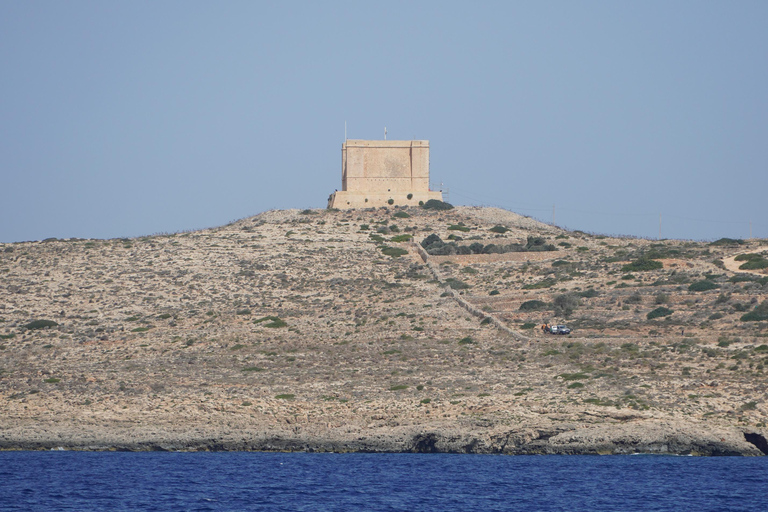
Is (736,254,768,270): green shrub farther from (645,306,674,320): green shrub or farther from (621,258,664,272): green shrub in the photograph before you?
(645,306,674,320): green shrub

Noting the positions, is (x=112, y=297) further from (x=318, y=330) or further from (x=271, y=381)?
(x=271, y=381)

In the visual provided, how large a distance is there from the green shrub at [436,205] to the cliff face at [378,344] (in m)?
8.68

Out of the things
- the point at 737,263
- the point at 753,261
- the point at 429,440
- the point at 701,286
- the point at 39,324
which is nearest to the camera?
the point at 429,440

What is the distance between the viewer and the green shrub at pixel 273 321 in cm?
5616

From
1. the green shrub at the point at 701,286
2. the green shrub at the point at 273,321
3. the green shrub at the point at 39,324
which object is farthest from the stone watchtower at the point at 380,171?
the green shrub at the point at 39,324

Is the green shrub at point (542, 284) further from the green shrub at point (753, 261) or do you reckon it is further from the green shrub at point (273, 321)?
the green shrub at point (273, 321)

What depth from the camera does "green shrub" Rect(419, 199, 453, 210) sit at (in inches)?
3524

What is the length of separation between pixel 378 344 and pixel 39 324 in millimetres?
19853

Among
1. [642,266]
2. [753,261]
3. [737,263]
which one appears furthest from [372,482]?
[737,263]

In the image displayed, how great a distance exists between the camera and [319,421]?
40.9m

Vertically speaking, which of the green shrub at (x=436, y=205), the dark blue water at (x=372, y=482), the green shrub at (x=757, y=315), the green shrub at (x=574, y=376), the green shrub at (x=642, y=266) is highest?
the green shrub at (x=436, y=205)

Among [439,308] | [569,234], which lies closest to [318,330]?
[439,308]

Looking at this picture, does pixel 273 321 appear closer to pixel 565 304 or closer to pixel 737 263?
pixel 565 304

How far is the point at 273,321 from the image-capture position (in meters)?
57.0
